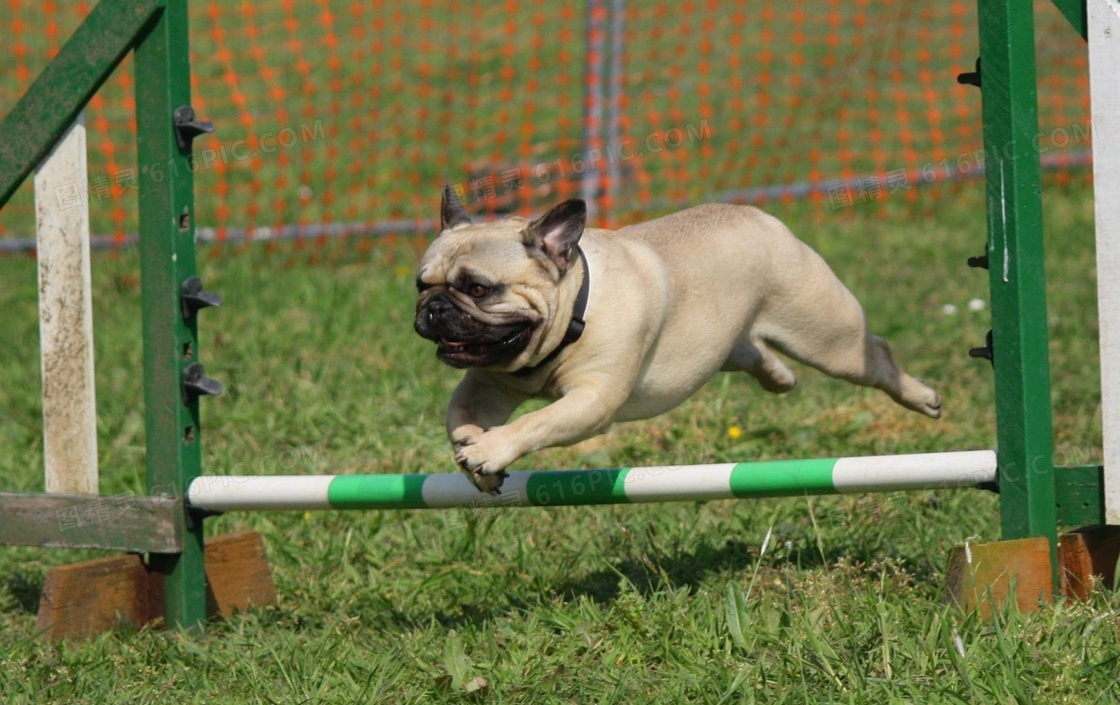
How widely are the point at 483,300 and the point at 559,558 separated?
114cm

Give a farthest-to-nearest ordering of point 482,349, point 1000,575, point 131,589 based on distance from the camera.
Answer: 1. point 131,589
2. point 482,349
3. point 1000,575

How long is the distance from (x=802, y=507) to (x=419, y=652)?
1.59m

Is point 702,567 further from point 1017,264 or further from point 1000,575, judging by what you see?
point 1017,264

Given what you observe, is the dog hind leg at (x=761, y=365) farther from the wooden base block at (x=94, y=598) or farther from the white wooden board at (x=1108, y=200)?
the wooden base block at (x=94, y=598)

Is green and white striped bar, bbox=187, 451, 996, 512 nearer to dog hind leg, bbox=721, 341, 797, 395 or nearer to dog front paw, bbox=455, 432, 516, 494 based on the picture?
dog front paw, bbox=455, 432, 516, 494

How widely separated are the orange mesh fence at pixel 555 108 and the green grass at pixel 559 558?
2.52 meters

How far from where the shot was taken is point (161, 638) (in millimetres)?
3939

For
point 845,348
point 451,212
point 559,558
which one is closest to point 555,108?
point 845,348

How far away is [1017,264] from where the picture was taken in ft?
11.5

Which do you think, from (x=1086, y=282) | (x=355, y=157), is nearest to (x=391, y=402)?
(x=1086, y=282)

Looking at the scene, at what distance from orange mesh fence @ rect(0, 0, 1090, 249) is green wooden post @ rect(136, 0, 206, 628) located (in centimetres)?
483

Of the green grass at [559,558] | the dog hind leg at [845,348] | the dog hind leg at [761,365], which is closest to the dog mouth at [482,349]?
the green grass at [559,558]

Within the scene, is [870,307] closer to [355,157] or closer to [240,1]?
[355,157]

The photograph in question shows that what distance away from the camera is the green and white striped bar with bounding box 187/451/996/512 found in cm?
356
